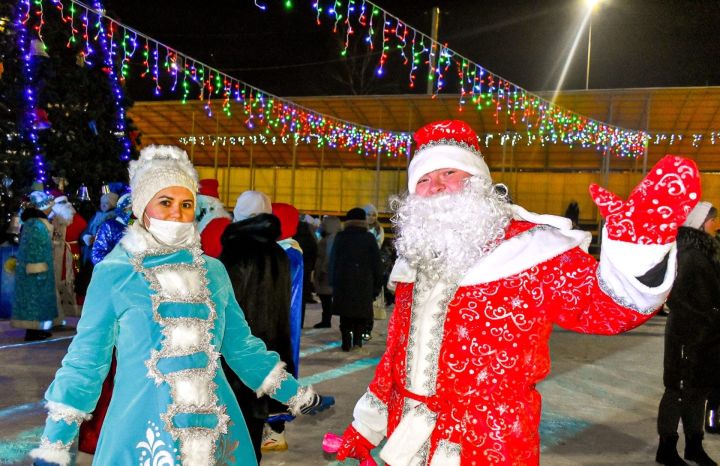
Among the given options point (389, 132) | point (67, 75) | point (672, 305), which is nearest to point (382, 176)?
point (389, 132)

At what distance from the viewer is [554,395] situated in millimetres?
6867

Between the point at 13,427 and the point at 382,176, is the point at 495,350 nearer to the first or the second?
the point at 13,427

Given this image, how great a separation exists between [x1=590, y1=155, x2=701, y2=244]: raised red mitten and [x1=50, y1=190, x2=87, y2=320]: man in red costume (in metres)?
8.71

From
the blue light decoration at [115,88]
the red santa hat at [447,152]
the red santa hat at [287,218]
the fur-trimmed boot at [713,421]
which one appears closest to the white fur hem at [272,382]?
the red santa hat at [447,152]

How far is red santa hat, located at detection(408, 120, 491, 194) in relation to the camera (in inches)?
100

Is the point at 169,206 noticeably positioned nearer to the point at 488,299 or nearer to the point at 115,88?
the point at 488,299

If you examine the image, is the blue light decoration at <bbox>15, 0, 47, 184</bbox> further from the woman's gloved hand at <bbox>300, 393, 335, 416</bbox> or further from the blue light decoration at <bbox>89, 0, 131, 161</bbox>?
the woman's gloved hand at <bbox>300, 393, 335, 416</bbox>

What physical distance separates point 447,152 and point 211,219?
3421 millimetres

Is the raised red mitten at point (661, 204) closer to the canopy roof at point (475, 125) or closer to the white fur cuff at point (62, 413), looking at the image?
the white fur cuff at point (62, 413)

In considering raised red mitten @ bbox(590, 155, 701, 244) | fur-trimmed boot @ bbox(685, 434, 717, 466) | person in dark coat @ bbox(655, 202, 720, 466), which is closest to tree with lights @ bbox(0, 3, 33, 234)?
person in dark coat @ bbox(655, 202, 720, 466)

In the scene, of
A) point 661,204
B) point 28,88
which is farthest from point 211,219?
point 28,88

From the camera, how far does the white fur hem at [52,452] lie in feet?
7.68

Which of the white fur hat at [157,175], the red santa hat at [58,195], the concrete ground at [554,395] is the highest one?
the white fur hat at [157,175]

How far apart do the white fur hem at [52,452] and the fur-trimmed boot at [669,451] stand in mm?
4291
